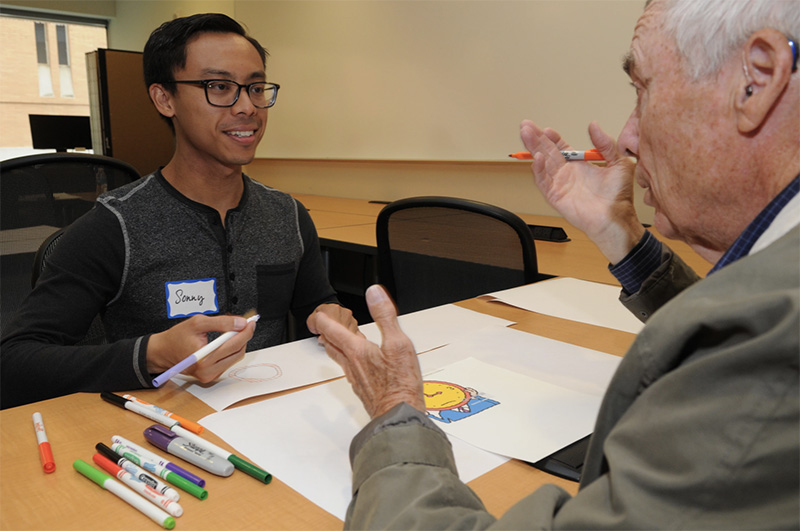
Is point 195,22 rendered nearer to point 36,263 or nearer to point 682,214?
point 36,263

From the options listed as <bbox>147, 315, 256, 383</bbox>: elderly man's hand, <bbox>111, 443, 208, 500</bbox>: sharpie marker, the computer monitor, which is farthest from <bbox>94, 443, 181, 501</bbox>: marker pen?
the computer monitor

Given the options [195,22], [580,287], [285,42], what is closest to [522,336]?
[580,287]

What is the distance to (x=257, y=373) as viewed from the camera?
102 cm

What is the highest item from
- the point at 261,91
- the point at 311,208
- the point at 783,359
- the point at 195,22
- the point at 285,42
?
the point at 285,42

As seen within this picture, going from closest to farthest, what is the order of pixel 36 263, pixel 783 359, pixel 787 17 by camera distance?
pixel 783 359 → pixel 787 17 → pixel 36 263

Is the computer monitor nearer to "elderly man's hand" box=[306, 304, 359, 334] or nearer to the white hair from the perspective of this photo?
"elderly man's hand" box=[306, 304, 359, 334]

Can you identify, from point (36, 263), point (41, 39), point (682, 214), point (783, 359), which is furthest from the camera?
point (41, 39)

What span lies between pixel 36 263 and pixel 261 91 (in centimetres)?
66

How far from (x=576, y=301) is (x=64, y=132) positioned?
4.91 meters

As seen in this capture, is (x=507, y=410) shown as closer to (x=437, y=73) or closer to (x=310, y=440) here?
(x=310, y=440)

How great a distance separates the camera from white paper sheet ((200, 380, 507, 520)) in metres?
0.70

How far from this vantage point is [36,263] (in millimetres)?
1339

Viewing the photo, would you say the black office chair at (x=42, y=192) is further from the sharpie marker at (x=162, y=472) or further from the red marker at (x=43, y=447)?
the sharpie marker at (x=162, y=472)

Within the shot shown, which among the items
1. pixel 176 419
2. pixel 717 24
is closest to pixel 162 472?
pixel 176 419
